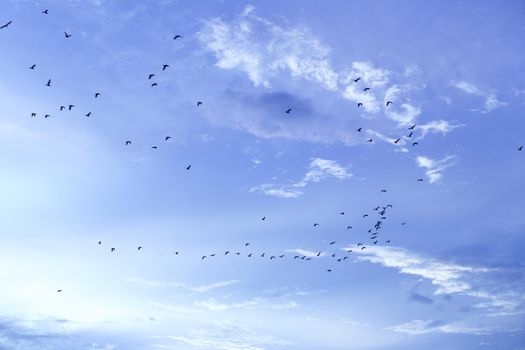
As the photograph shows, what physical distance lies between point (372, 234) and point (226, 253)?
27.9m

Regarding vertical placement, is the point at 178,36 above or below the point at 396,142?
above

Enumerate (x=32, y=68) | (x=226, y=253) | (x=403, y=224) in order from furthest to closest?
(x=226, y=253)
(x=403, y=224)
(x=32, y=68)

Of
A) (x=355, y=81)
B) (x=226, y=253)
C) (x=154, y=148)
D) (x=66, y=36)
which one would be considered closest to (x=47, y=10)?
(x=66, y=36)

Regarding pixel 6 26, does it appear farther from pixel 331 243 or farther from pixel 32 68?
pixel 331 243

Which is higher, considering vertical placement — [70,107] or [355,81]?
[355,81]

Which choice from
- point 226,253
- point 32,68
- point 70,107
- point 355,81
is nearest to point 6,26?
point 32,68

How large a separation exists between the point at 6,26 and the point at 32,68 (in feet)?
29.3

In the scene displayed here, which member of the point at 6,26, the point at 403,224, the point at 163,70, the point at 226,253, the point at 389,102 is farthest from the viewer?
the point at 226,253

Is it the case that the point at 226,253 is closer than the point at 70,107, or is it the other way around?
the point at 70,107

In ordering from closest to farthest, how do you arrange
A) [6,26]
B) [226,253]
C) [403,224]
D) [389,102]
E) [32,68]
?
[6,26] < [32,68] < [389,102] < [403,224] < [226,253]

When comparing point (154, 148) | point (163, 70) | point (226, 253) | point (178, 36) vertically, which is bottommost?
point (226, 253)

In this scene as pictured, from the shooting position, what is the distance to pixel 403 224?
3250 inches

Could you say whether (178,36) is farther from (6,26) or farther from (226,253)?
(226,253)

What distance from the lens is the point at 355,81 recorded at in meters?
71.0
